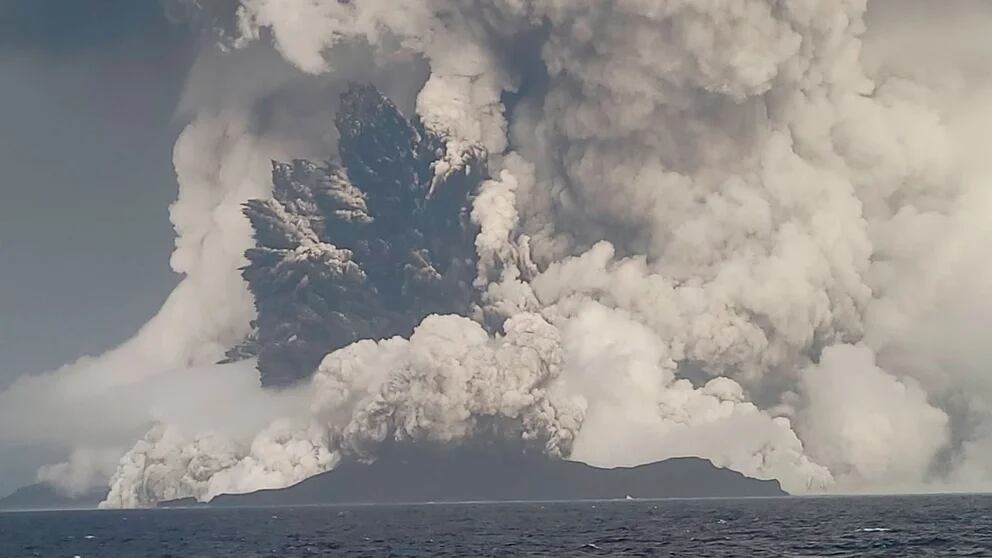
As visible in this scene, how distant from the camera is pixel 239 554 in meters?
168

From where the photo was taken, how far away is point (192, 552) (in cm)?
17762

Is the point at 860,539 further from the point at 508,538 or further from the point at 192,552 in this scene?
the point at 192,552

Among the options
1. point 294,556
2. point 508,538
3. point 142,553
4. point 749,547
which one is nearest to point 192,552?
point 142,553

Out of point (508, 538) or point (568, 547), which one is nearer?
point (568, 547)

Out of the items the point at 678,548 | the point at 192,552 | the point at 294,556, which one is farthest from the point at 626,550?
the point at 192,552

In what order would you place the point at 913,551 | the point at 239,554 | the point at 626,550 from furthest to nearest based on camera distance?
the point at 239,554, the point at 626,550, the point at 913,551

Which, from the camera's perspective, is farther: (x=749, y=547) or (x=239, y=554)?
(x=239, y=554)

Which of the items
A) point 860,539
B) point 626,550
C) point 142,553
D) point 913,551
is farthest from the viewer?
point 142,553

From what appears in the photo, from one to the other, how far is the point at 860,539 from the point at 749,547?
19791mm

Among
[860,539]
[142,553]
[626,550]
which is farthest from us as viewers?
[142,553]

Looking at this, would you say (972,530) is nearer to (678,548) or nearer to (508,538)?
(678,548)

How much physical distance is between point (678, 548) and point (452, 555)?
95.2ft

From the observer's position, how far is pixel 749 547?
147625 millimetres

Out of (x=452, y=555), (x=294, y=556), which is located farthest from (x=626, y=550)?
(x=294, y=556)
